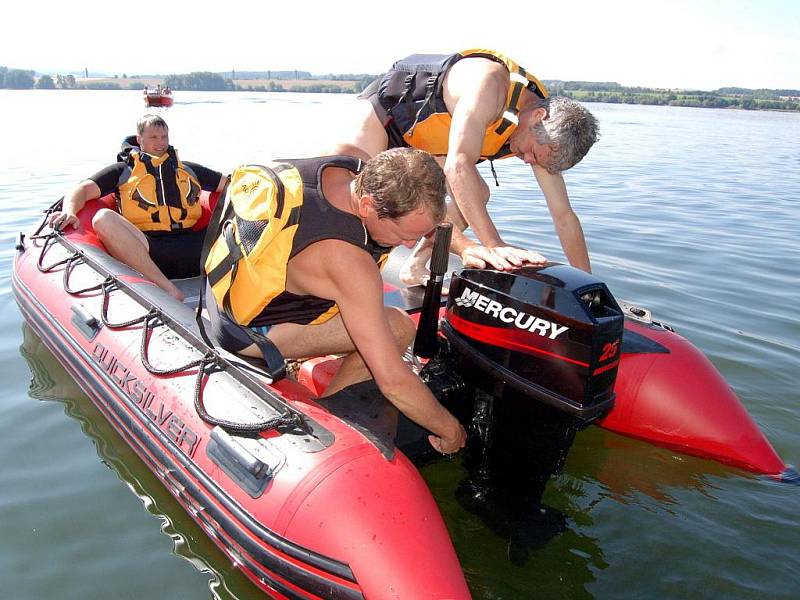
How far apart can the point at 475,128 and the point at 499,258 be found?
27.1 inches

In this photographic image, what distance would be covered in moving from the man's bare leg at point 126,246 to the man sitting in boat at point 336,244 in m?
1.72

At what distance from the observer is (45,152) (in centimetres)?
1292

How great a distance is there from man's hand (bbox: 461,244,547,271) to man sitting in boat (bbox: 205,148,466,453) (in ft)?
1.14

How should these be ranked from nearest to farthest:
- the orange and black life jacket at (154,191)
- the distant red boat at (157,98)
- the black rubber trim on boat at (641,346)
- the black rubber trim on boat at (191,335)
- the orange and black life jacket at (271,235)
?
the orange and black life jacket at (271,235) → the black rubber trim on boat at (191,335) → the black rubber trim on boat at (641,346) → the orange and black life jacket at (154,191) → the distant red boat at (157,98)

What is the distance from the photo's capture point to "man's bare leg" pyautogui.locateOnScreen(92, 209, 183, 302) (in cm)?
397

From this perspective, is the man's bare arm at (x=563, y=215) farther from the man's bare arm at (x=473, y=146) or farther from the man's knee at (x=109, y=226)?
the man's knee at (x=109, y=226)

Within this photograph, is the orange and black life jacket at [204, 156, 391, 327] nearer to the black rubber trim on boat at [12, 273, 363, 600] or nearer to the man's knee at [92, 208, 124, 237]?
the black rubber trim on boat at [12, 273, 363, 600]

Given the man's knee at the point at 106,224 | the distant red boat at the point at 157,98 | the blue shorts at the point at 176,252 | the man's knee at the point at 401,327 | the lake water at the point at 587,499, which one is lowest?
the lake water at the point at 587,499

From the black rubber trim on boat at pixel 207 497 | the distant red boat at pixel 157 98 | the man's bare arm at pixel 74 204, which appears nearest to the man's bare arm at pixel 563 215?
the black rubber trim on boat at pixel 207 497

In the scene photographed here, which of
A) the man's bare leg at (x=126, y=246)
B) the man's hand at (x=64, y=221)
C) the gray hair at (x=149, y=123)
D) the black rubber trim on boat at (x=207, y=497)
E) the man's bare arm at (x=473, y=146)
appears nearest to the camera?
the black rubber trim on boat at (x=207, y=497)

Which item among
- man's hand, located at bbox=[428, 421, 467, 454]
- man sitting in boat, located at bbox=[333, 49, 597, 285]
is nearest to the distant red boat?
man sitting in boat, located at bbox=[333, 49, 597, 285]

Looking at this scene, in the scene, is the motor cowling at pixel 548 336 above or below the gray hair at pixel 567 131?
below

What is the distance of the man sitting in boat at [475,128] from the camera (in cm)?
263

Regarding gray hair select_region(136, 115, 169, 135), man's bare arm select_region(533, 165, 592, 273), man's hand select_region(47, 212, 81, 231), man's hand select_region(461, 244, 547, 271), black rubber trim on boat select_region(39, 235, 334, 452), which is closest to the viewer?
black rubber trim on boat select_region(39, 235, 334, 452)
